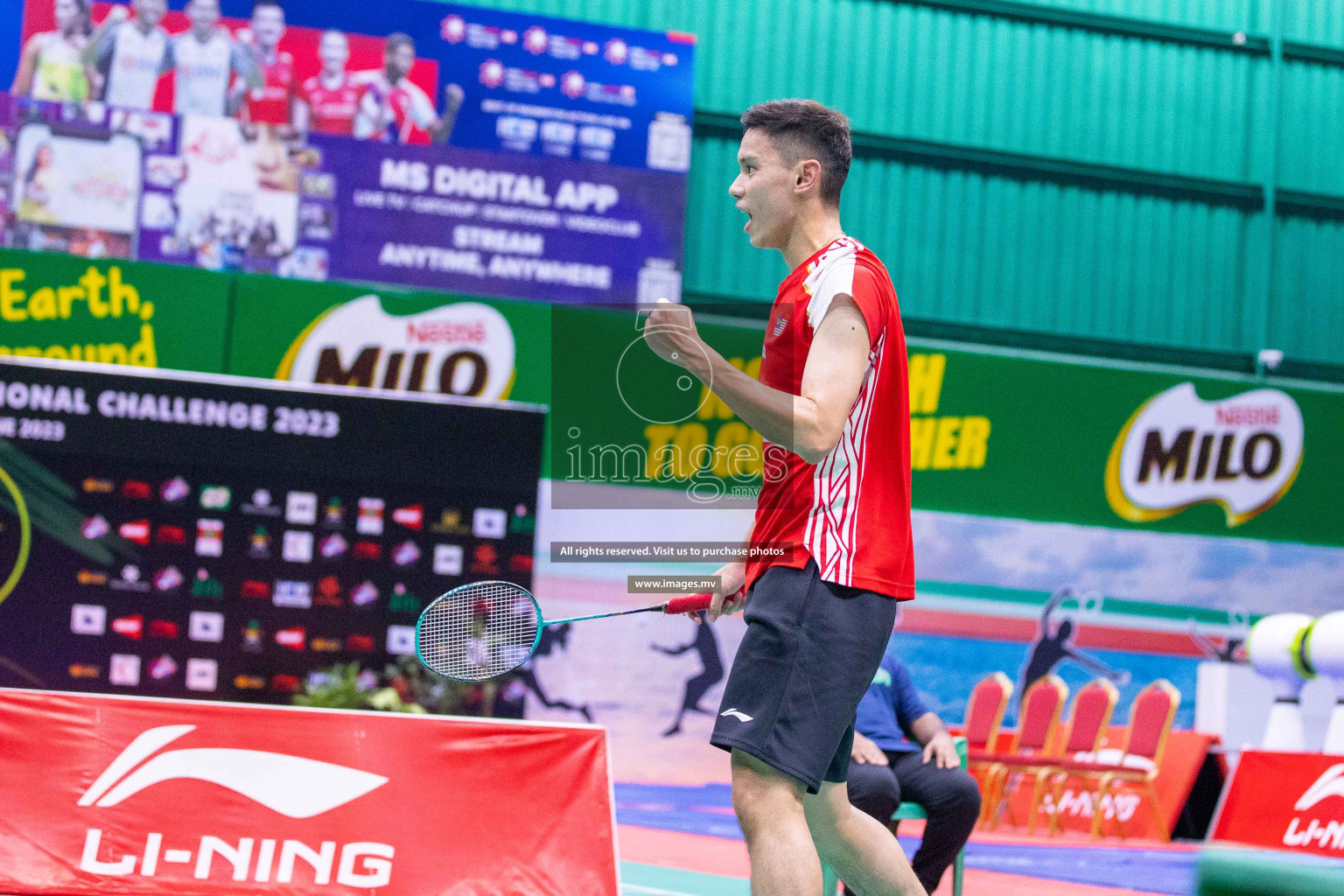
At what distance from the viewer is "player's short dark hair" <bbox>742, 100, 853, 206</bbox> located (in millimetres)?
2971

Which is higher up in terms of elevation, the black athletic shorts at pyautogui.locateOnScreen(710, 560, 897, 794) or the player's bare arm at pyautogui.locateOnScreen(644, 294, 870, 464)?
the player's bare arm at pyautogui.locateOnScreen(644, 294, 870, 464)

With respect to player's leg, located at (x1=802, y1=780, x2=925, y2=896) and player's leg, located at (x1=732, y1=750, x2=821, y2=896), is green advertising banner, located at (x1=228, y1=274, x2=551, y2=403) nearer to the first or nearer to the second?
player's leg, located at (x1=802, y1=780, x2=925, y2=896)

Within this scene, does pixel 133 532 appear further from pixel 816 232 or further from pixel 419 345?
pixel 816 232

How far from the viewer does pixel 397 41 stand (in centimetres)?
1080

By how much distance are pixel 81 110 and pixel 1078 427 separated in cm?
805

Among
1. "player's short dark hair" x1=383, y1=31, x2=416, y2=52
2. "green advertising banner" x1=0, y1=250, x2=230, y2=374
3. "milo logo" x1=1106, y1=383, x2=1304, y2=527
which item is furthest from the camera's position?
"milo logo" x1=1106, y1=383, x2=1304, y2=527

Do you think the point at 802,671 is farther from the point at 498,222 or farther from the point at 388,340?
the point at 498,222

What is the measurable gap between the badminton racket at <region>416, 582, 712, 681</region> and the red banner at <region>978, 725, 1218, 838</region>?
6.66m

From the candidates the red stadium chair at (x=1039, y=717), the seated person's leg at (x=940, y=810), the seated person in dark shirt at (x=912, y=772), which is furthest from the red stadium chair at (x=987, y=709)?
the seated person's leg at (x=940, y=810)

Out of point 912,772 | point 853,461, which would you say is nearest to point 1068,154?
point 912,772

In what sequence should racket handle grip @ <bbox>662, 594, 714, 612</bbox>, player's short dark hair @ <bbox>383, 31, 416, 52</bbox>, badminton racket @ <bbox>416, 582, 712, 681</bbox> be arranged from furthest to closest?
1. player's short dark hair @ <bbox>383, 31, 416, 52</bbox>
2. badminton racket @ <bbox>416, 582, 712, 681</bbox>
3. racket handle grip @ <bbox>662, 594, 714, 612</bbox>

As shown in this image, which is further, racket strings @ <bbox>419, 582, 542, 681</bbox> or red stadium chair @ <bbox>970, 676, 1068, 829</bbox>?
red stadium chair @ <bbox>970, 676, 1068, 829</bbox>

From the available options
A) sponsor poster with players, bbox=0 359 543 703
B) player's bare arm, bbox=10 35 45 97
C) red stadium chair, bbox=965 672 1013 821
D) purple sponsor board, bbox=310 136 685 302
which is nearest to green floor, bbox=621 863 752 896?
sponsor poster with players, bbox=0 359 543 703

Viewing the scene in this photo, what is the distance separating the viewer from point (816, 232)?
9.85ft
